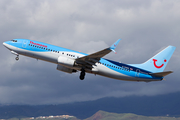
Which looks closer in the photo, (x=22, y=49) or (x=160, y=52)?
(x=22, y=49)

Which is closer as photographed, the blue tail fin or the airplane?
the airplane

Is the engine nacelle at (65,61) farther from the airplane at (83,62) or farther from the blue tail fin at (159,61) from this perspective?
the blue tail fin at (159,61)

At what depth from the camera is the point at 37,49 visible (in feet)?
176

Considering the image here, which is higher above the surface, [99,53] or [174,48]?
[174,48]

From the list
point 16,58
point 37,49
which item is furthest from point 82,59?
point 16,58

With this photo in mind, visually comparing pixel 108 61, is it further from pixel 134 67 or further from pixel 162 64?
pixel 162 64

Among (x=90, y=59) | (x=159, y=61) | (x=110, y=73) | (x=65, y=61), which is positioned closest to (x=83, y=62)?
(x=90, y=59)

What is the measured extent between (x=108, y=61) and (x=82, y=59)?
6.32 meters

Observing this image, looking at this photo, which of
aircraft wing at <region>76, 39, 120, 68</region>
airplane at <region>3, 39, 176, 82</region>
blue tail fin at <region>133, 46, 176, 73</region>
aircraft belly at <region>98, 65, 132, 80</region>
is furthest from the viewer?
blue tail fin at <region>133, 46, 176, 73</region>

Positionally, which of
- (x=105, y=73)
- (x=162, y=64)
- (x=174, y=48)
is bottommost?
(x=105, y=73)

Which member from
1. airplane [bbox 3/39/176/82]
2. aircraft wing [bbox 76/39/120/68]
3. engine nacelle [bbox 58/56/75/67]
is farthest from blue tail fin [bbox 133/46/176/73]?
engine nacelle [bbox 58/56/75/67]

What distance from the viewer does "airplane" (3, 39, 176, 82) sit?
53.5 meters

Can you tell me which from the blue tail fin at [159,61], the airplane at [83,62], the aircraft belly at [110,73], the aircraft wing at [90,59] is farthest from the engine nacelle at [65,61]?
the blue tail fin at [159,61]

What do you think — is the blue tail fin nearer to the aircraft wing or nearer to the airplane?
the airplane
